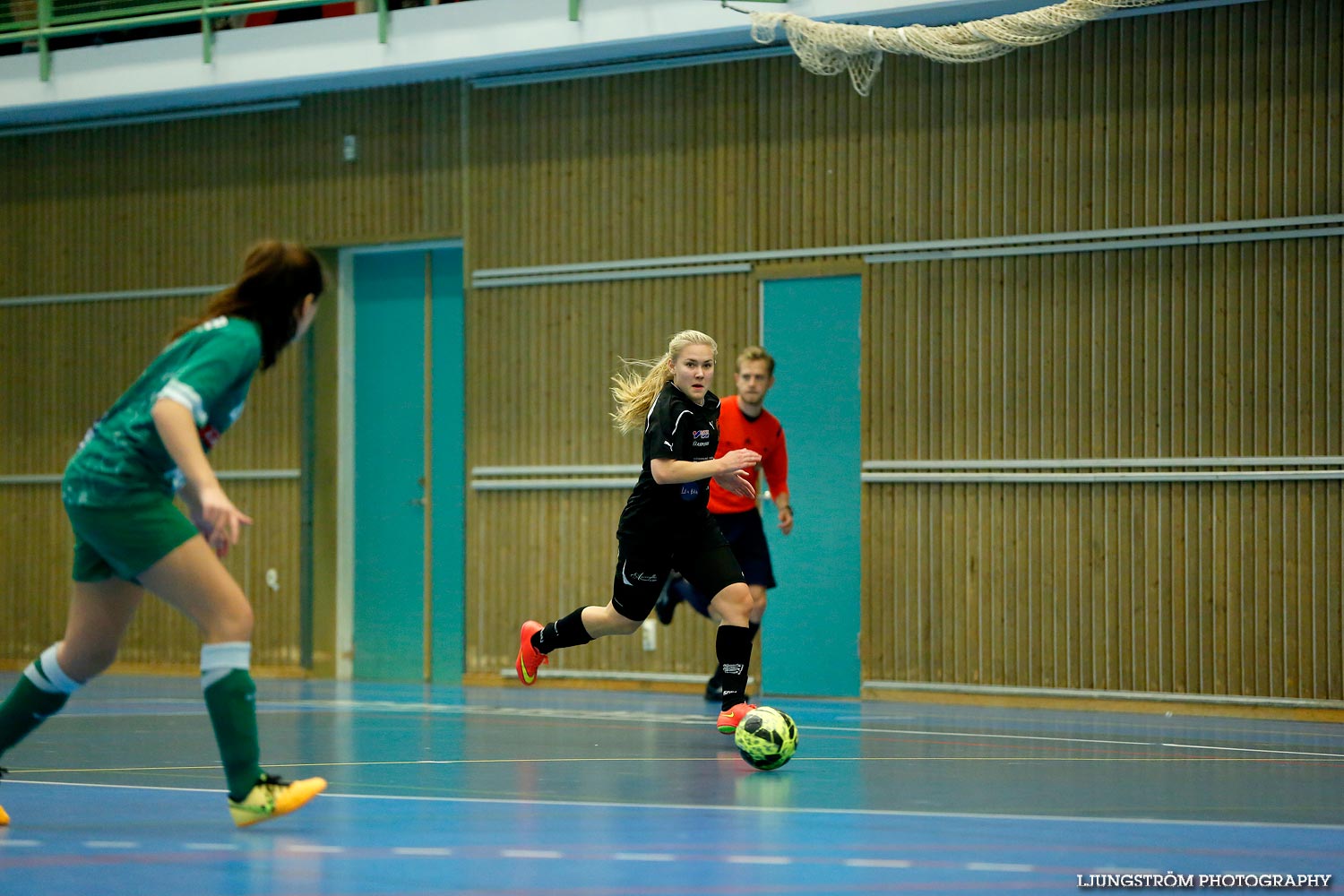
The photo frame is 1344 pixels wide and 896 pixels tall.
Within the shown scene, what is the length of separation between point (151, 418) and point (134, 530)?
35cm

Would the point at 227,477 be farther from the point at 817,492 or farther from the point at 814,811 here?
the point at 814,811

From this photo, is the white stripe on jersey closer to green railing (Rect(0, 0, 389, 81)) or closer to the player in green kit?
the player in green kit

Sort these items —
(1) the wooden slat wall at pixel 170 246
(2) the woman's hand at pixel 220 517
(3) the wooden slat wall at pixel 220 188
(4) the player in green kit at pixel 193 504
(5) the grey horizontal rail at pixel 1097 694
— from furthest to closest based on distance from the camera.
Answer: (1) the wooden slat wall at pixel 170 246
(3) the wooden slat wall at pixel 220 188
(5) the grey horizontal rail at pixel 1097 694
(4) the player in green kit at pixel 193 504
(2) the woman's hand at pixel 220 517

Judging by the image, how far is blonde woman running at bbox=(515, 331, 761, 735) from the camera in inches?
306

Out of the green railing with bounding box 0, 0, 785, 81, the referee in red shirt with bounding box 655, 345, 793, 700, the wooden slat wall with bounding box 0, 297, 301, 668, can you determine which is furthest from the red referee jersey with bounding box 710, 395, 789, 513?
the wooden slat wall with bounding box 0, 297, 301, 668

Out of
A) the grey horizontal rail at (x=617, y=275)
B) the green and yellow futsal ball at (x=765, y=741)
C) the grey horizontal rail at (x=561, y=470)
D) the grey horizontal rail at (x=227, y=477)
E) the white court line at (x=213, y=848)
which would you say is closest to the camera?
the white court line at (x=213, y=848)

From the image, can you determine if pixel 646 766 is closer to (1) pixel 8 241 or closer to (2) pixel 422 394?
(2) pixel 422 394

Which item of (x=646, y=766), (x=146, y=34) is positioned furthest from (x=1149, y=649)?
(x=146, y=34)

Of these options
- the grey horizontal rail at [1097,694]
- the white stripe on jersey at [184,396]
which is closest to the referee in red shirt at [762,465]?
the grey horizontal rail at [1097,694]

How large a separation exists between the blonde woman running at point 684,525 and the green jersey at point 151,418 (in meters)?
3.00

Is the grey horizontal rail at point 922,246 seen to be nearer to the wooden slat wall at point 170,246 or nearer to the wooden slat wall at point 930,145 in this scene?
the wooden slat wall at point 930,145

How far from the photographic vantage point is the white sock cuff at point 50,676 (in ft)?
17.3

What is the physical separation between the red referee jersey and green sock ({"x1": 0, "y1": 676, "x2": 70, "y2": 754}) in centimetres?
554

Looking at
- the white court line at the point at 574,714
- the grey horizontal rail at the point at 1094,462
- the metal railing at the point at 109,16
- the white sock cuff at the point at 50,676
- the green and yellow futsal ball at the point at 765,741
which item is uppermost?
the metal railing at the point at 109,16
